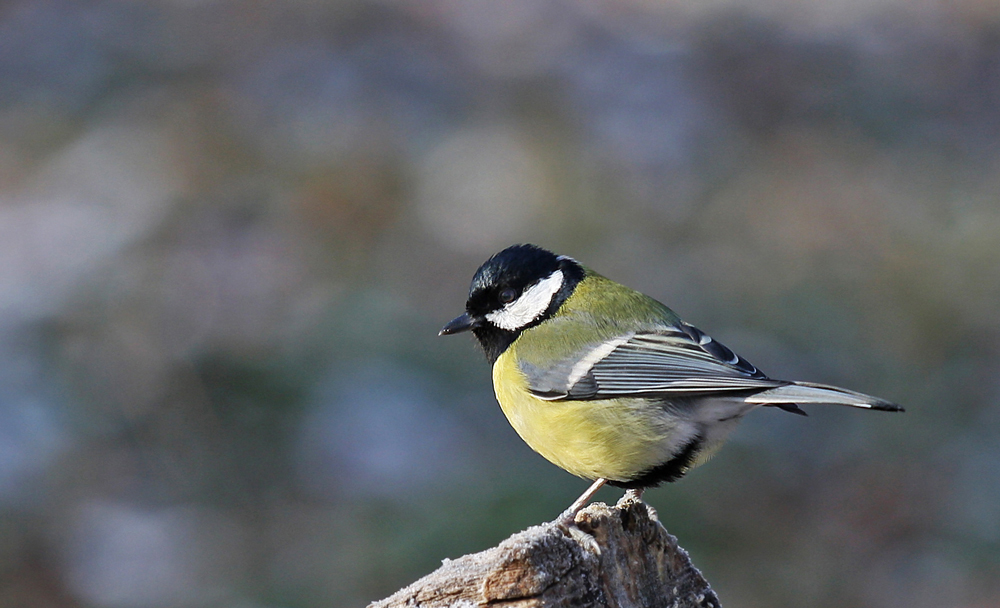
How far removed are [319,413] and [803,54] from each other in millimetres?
4166

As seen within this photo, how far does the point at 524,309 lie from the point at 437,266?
2.59m

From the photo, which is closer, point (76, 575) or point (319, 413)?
point (76, 575)

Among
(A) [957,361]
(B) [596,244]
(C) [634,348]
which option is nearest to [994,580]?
(A) [957,361]

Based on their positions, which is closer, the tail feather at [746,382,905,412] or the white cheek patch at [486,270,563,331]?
the tail feather at [746,382,905,412]

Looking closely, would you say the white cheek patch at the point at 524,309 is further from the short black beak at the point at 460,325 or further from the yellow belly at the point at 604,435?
the yellow belly at the point at 604,435

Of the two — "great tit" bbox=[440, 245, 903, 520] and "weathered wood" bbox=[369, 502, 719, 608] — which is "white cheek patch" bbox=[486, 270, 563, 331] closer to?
"great tit" bbox=[440, 245, 903, 520]

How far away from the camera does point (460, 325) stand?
249 centimetres

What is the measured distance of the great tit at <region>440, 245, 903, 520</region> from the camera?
2154 mm

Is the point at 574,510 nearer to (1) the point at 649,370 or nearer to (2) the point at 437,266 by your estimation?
(1) the point at 649,370

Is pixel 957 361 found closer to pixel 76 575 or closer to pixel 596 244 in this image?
pixel 596 244

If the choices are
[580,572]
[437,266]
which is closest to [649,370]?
[580,572]

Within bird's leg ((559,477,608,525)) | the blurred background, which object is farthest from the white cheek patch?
the blurred background

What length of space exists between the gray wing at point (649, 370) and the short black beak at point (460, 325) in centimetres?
24

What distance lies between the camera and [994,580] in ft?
11.5
